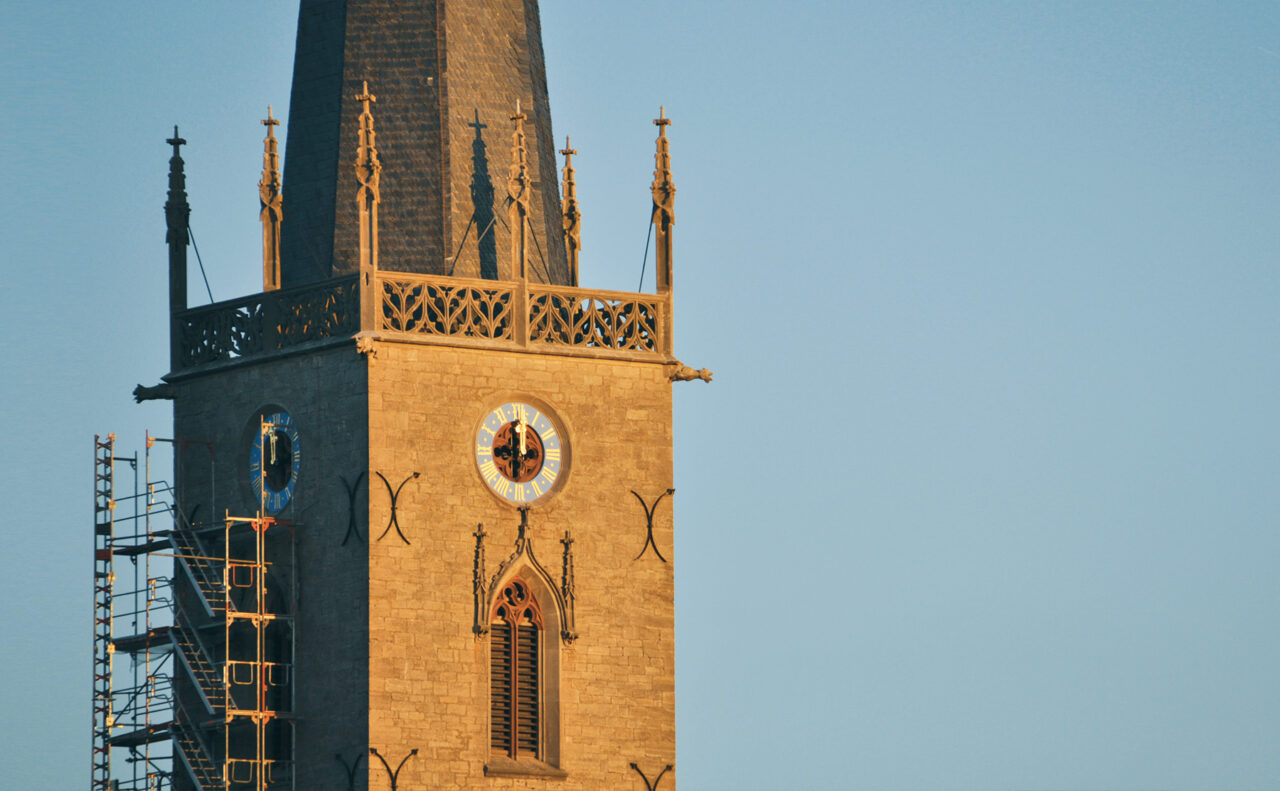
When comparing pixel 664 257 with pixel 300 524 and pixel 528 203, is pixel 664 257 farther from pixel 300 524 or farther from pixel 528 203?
pixel 300 524

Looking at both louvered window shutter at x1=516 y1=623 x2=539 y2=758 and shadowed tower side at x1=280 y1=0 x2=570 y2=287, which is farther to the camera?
shadowed tower side at x1=280 y1=0 x2=570 y2=287

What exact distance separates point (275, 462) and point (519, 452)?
15.1ft

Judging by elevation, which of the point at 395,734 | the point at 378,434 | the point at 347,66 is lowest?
the point at 395,734

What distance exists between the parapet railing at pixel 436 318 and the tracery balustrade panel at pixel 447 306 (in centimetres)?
2

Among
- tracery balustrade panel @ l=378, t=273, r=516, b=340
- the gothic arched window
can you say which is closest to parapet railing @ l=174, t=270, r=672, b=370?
tracery balustrade panel @ l=378, t=273, r=516, b=340

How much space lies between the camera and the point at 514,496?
3177 inches

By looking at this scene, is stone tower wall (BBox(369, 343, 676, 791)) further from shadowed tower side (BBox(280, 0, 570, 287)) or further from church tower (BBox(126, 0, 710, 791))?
shadowed tower side (BBox(280, 0, 570, 287))

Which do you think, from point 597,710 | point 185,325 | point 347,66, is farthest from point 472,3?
point 597,710

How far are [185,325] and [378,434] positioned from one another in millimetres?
6145

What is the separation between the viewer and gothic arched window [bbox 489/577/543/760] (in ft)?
262

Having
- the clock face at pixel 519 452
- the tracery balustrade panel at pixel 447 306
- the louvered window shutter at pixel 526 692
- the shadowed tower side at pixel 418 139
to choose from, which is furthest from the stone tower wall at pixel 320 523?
the louvered window shutter at pixel 526 692

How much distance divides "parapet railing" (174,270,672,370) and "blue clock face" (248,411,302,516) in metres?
1.48

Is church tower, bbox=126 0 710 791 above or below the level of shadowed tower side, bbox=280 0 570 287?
below

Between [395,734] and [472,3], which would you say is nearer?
[395,734]
